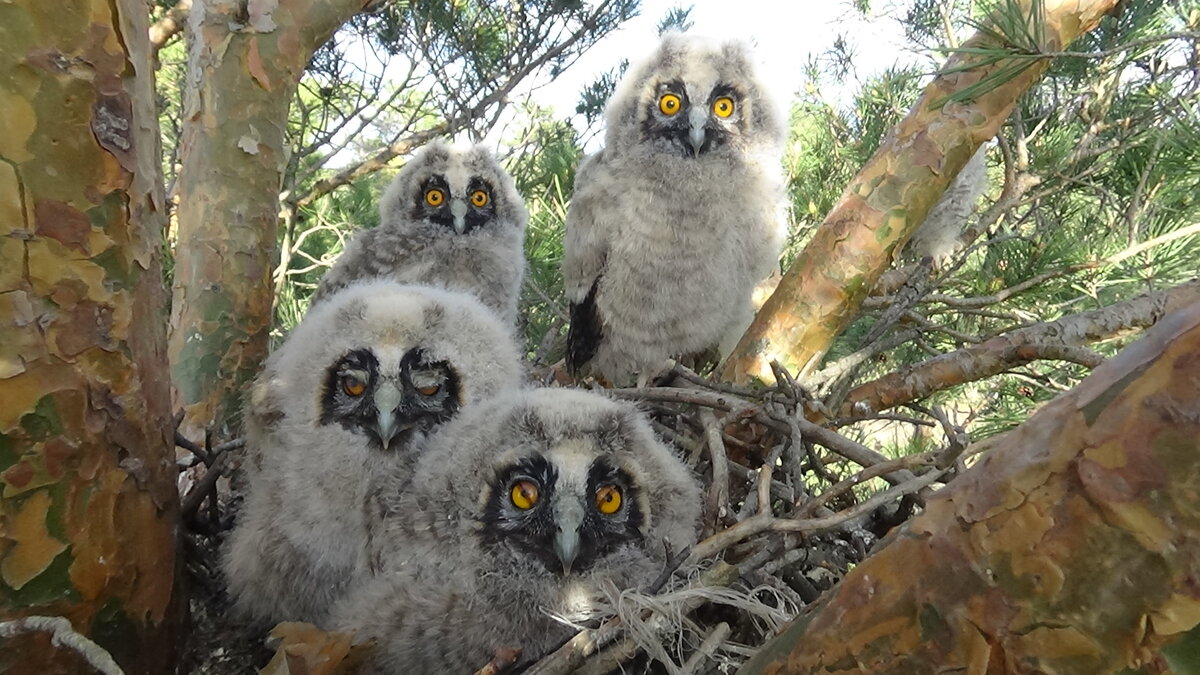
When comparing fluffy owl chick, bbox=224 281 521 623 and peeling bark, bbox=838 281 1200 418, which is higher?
peeling bark, bbox=838 281 1200 418

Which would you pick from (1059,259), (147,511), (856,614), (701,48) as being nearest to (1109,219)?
(1059,259)

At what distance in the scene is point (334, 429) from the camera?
1.59 metres

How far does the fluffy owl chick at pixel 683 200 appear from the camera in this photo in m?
2.86

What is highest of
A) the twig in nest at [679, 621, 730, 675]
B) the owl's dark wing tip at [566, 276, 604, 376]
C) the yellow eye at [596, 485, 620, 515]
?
the owl's dark wing tip at [566, 276, 604, 376]

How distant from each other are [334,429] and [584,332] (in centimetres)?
168

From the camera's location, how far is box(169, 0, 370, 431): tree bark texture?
76.9 inches

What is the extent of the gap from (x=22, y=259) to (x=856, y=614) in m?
0.92

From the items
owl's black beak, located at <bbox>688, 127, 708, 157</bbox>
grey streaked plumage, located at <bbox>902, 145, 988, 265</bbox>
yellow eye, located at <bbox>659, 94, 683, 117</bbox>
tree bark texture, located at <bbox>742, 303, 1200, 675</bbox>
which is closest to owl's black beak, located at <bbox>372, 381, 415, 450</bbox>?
tree bark texture, located at <bbox>742, 303, 1200, 675</bbox>

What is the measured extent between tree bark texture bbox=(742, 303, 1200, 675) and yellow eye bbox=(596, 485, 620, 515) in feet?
2.87

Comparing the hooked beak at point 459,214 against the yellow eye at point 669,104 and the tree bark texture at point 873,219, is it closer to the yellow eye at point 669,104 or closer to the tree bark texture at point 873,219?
the yellow eye at point 669,104

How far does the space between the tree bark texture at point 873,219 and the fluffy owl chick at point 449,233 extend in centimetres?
135

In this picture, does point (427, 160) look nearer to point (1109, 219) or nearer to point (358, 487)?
point (358, 487)

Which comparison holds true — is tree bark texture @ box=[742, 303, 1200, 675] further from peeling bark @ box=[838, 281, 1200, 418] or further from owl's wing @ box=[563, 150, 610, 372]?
owl's wing @ box=[563, 150, 610, 372]

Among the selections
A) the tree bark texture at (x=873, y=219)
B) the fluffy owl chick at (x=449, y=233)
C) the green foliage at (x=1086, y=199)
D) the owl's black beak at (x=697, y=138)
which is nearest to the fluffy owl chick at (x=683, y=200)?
the owl's black beak at (x=697, y=138)
